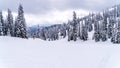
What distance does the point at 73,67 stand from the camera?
16.1 metres

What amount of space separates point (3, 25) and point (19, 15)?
11063 millimetres

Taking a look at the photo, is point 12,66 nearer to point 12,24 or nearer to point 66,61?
point 66,61

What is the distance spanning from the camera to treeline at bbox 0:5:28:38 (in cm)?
6047

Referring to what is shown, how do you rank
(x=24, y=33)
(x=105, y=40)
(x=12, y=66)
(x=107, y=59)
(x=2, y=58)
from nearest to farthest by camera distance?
(x=12, y=66)
(x=2, y=58)
(x=107, y=59)
(x=24, y=33)
(x=105, y=40)

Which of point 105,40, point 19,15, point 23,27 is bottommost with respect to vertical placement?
point 105,40

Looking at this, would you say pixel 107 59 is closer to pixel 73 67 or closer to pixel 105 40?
pixel 73 67

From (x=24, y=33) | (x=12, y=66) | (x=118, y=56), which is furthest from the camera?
(x=24, y=33)

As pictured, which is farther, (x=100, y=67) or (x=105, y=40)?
(x=105, y=40)

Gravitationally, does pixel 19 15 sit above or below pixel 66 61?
above

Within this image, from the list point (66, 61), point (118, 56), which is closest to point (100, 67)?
point (66, 61)

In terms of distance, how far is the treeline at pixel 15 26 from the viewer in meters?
60.5

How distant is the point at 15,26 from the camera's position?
211 feet

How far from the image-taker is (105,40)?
3329 inches

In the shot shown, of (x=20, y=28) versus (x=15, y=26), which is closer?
(x=20, y=28)
